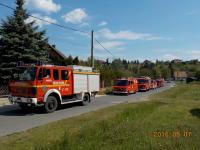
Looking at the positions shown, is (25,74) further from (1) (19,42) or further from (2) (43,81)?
(1) (19,42)

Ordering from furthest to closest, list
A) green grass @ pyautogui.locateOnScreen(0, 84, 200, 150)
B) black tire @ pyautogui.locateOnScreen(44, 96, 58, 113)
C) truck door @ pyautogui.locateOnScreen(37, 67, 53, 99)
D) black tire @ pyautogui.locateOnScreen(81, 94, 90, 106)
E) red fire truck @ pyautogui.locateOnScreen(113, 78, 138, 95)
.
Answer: red fire truck @ pyautogui.locateOnScreen(113, 78, 138, 95) < black tire @ pyautogui.locateOnScreen(81, 94, 90, 106) < black tire @ pyautogui.locateOnScreen(44, 96, 58, 113) < truck door @ pyautogui.locateOnScreen(37, 67, 53, 99) < green grass @ pyautogui.locateOnScreen(0, 84, 200, 150)

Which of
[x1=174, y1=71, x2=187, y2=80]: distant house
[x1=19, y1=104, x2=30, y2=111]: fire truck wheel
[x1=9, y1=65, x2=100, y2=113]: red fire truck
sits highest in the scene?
[x1=174, y1=71, x2=187, y2=80]: distant house

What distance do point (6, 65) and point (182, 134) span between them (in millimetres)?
22039

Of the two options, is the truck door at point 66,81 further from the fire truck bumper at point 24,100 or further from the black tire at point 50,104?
the fire truck bumper at point 24,100

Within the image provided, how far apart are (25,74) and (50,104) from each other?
6.67ft

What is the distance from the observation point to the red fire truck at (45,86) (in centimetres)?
1642

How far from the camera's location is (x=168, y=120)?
1282 centimetres

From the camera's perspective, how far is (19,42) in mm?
29266

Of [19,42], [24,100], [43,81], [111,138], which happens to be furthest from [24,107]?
[19,42]

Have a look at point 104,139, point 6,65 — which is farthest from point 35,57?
point 104,139

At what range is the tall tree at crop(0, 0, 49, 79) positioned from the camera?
28.9 meters
